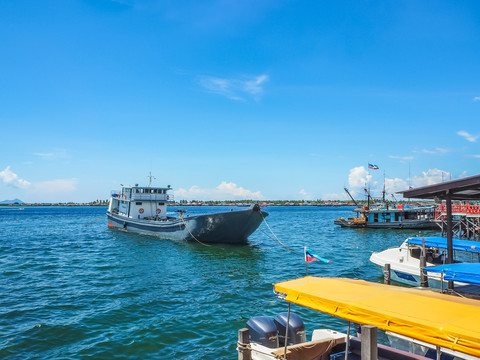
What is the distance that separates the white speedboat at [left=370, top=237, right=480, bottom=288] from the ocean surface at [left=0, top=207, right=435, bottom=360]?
1349 millimetres

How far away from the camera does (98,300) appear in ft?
48.1

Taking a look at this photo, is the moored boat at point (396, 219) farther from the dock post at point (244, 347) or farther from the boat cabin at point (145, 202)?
the dock post at point (244, 347)

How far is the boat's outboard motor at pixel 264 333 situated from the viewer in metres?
8.12

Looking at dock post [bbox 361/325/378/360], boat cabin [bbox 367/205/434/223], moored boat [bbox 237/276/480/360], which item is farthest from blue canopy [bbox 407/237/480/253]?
boat cabin [bbox 367/205/434/223]

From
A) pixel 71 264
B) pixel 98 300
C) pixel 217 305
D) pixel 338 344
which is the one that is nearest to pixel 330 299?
pixel 338 344

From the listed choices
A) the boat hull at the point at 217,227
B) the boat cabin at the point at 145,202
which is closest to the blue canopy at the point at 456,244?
the boat hull at the point at 217,227

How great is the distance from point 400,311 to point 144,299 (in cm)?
1215

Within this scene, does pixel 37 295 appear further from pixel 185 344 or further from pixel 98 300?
pixel 185 344

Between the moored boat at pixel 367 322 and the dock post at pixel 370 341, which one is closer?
the moored boat at pixel 367 322

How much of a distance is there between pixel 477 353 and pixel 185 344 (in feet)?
27.0

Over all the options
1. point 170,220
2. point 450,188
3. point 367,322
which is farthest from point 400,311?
point 170,220

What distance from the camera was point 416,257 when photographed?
58.7 ft

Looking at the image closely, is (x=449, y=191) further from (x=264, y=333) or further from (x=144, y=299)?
(x=144, y=299)

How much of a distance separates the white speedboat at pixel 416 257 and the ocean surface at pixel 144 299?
135 cm
